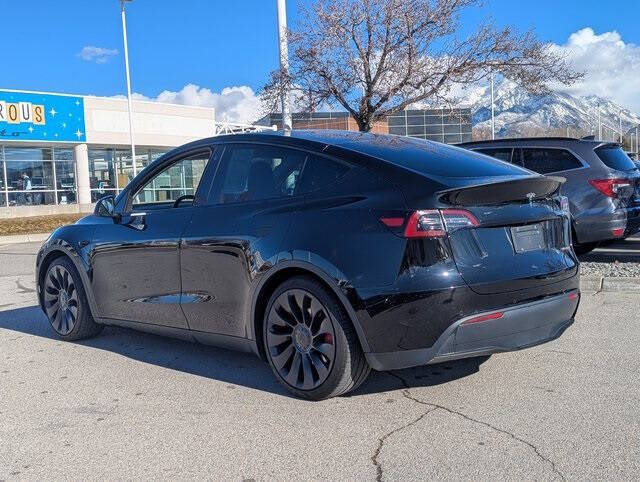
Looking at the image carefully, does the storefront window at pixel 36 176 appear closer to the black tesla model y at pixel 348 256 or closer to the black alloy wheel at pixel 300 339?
the black tesla model y at pixel 348 256

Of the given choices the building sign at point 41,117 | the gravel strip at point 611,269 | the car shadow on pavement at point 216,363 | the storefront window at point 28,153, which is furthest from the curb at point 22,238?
the gravel strip at point 611,269

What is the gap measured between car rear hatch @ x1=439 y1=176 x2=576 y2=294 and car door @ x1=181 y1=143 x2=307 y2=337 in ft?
3.50

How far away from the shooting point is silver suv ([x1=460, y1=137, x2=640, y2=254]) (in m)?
8.34

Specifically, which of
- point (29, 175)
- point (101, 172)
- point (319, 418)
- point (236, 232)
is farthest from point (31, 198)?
point (319, 418)

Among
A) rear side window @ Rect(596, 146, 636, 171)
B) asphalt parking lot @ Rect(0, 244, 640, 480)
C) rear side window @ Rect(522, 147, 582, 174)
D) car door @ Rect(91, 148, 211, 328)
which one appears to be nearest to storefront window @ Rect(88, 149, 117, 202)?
rear side window @ Rect(522, 147, 582, 174)

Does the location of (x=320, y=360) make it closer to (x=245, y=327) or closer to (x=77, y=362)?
(x=245, y=327)

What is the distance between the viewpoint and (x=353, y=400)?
4156 millimetres

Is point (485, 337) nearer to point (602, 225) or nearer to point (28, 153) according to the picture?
point (602, 225)

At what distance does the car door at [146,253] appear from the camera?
16.1 ft

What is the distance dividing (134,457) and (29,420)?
1.01 meters

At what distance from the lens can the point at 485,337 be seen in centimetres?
375

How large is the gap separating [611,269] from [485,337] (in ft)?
17.1

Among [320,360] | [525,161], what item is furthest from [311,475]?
[525,161]

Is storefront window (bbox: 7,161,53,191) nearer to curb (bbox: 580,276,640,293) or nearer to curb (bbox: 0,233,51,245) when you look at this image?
curb (bbox: 0,233,51,245)
